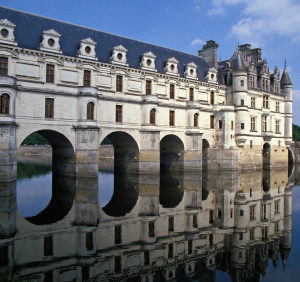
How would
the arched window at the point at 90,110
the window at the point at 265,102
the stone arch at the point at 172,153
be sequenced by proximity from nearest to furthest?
the arched window at the point at 90,110, the stone arch at the point at 172,153, the window at the point at 265,102

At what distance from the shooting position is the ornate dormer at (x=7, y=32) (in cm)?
2317

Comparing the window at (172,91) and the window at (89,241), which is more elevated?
the window at (172,91)

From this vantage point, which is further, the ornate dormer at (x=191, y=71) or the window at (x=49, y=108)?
the ornate dormer at (x=191, y=71)

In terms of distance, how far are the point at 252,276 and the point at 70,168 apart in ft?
64.9

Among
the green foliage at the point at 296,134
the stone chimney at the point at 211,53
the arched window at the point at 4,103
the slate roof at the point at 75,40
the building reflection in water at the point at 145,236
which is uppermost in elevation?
the stone chimney at the point at 211,53

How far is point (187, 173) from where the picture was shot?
33.3 m

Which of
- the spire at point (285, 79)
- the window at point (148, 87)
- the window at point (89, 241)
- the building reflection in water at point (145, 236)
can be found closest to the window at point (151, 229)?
the building reflection in water at point (145, 236)

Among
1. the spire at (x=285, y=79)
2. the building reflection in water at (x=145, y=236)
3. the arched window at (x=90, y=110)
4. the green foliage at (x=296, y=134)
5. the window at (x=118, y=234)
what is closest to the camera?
the building reflection in water at (x=145, y=236)

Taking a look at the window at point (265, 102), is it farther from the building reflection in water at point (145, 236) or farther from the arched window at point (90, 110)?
the arched window at point (90, 110)

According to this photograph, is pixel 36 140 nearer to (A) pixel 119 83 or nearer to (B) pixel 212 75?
(B) pixel 212 75

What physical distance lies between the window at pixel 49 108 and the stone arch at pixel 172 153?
13804mm

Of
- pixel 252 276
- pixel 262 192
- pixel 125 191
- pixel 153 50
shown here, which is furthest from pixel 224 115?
pixel 252 276

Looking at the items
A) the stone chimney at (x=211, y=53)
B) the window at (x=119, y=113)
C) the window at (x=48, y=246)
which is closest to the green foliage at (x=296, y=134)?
the stone chimney at (x=211, y=53)

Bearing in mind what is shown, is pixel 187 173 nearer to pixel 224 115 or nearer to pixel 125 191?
pixel 224 115
